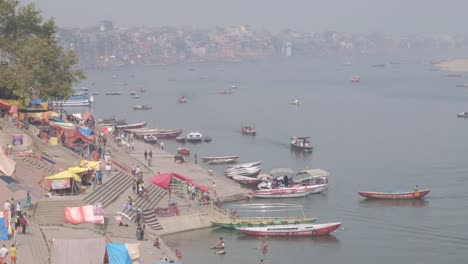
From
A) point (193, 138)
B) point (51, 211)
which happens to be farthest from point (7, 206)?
point (193, 138)

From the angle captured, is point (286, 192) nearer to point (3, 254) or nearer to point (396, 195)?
point (396, 195)

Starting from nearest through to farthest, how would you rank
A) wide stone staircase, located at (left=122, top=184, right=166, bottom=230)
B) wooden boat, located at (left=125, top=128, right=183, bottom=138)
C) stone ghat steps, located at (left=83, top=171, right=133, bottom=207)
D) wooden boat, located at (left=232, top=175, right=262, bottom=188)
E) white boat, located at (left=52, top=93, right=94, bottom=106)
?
stone ghat steps, located at (left=83, top=171, right=133, bottom=207) < wide stone staircase, located at (left=122, top=184, right=166, bottom=230) < wooden boat, located at (left=232, top=175, right=262, bottom=188) < wooden boat, located at (left=125, top=128, right=183, bottom=138) < white boat, located at (left=52, top=93, right=94, bottom=106)

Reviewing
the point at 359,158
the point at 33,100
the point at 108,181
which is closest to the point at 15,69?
the point at 33,100

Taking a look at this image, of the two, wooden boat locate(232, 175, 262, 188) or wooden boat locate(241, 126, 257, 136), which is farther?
wooden boat locate(241, 126, 257, 136)

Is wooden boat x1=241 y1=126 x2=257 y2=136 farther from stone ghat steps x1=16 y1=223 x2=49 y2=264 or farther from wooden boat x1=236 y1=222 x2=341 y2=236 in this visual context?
stone ghat steps x1=16 y1=223 x2=49 y2=264

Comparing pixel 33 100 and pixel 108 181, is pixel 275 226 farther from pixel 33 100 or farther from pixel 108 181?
pixel 33 100

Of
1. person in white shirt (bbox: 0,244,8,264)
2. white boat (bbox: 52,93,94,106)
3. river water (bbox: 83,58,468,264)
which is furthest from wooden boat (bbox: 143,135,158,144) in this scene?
person in white shirt (bbox: 0,244,8,264)

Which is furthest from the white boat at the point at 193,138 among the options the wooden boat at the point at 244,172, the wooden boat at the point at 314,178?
the wooden boat at the point at 314,178
